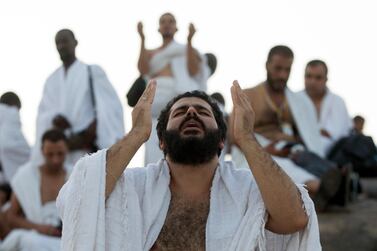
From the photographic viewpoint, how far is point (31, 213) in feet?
34.4

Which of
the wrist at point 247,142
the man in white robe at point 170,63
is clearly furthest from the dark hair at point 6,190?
the wrist at point 247,142

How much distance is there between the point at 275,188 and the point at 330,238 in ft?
13.1

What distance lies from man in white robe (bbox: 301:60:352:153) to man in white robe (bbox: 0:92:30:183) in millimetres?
2832

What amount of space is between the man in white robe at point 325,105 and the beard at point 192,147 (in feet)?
15.7

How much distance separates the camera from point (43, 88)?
38.9 ft

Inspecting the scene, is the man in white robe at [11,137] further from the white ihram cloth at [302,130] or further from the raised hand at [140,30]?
the white ihram cloth at [302,130]

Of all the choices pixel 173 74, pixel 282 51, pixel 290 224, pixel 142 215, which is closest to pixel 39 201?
pixel 173 74

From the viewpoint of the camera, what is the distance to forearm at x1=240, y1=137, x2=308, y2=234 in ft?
20.0

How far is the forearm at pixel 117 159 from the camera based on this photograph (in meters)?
6.24

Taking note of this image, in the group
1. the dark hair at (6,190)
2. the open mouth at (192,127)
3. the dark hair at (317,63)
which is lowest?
the dark hair at (6,190)

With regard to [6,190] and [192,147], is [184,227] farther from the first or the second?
[6,190]

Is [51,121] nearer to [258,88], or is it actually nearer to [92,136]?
[92,136]

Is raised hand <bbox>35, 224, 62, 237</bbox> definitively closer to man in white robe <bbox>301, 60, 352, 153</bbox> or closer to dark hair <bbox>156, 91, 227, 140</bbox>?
man in white robe <bbox>301, 60, 352, 153</bbox>

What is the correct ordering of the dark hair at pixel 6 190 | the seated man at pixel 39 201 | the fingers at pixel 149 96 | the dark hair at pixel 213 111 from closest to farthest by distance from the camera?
the fingers at pixel 149 96 < the dark hair at pixel 213 111 < the seated man at pixel 39 201 < the dark hair at pixel 6 190
